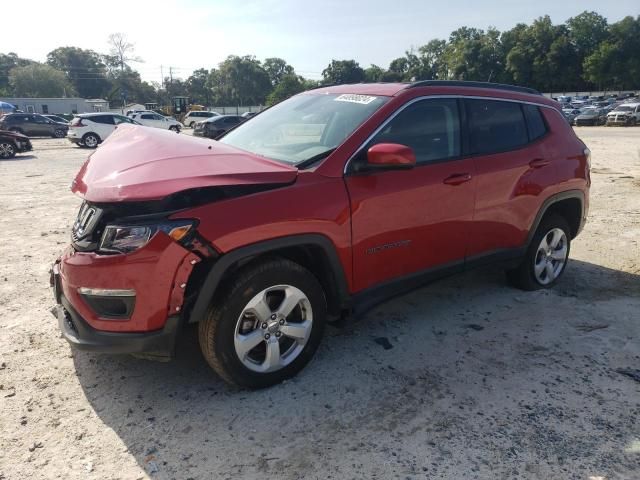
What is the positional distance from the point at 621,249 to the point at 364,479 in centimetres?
512

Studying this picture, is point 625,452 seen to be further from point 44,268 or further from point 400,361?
point 44,268

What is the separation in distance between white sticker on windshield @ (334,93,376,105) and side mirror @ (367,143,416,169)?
0.61m

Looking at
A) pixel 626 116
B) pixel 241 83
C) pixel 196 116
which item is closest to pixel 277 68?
pixel 241 83

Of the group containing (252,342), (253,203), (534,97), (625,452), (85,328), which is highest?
(534,97)

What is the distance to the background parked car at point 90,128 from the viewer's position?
22203mm

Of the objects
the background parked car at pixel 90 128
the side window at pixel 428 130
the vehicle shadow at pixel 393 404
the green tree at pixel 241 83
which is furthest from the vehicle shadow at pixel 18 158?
the green tree at pixel 241 83

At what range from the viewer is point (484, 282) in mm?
4973

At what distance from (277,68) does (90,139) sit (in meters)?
115

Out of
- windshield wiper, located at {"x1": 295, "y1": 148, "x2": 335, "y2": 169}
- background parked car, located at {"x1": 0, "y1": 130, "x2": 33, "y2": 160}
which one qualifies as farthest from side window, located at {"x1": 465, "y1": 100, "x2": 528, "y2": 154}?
background parked car, located at {"x1": 0, "y1": 130, "x2": 33, "y2": 160}

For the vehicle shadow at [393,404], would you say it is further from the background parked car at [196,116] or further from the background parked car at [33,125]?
the background parked car at [196,116]

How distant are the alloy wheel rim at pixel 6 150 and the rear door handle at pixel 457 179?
1797cm

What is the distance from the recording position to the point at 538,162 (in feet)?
14.1

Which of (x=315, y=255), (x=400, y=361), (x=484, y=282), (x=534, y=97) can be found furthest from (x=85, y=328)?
(x=534, y=97)

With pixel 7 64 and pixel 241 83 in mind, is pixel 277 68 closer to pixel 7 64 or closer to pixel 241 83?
pixel 241 83
